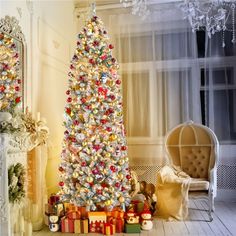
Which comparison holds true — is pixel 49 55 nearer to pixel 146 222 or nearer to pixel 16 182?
pixel 16 182

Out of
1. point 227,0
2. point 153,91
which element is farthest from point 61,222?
point 227,0

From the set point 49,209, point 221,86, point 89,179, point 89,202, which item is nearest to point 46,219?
point 49,209

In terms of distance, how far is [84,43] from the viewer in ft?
11.9

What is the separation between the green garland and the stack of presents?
0.67 meters

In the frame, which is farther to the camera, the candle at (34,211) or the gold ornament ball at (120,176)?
the gold ornament ball at (120,176)

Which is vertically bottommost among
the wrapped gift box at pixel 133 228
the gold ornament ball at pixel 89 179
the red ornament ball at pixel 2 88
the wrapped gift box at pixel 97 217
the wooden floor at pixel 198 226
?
the wooden floor at pixel 198 226

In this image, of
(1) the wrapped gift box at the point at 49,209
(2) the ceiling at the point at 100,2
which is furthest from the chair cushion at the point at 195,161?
(2) the ceiling at the point at 100,2

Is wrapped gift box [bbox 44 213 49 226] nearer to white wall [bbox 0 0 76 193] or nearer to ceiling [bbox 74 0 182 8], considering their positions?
white wall [bbox 0 0 76 193]

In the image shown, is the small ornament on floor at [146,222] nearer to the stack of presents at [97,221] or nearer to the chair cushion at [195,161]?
the stack of presents at [97,221]

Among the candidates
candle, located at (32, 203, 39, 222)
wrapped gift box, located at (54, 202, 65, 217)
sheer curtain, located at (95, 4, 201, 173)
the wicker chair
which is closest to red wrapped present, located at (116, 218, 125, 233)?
wrapped gift box, located at (54, 202, 65, 217)

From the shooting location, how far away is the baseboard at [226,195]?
4621 millimetres

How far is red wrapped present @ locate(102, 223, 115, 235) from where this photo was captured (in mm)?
3248

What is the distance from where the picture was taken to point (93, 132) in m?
3.54

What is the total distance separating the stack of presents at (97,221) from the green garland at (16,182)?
0.67 meters
